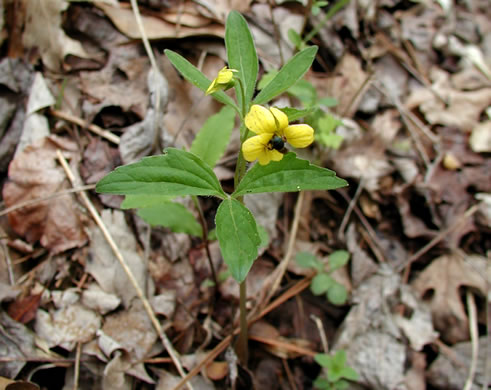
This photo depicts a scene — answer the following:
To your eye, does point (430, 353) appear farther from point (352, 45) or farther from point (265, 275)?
point (352, 45)

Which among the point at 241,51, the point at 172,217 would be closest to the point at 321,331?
the point at 172,217

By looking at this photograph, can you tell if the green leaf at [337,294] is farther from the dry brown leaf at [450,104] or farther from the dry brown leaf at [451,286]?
the dry brown leaf at [450,104]

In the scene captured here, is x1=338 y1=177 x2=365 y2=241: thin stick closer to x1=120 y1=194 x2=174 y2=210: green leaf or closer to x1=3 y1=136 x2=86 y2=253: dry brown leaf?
x1=120 y1=194 x2=174 y2=210: green leaf

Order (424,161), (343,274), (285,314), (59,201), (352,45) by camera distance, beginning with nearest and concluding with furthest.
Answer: (59,201)
(285,314)
(343,274)
(424,161)
(352,45)

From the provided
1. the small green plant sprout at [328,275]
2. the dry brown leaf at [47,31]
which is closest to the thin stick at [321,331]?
the small green plant sprout at [328,275]

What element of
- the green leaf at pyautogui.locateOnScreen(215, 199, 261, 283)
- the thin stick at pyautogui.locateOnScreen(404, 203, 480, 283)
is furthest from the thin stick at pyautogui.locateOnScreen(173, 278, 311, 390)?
the green leaf at pyautogui.locateOnScreen(215, 199, 261, 283)

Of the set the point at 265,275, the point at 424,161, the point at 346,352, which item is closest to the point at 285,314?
the point at 265,275
